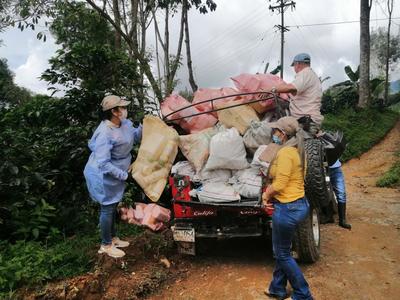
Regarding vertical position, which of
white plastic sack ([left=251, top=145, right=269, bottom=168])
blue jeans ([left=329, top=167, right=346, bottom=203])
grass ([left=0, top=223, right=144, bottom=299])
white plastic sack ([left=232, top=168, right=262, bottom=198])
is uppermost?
white plastic sack ([left=251, top=145, right=269, bottom=168])

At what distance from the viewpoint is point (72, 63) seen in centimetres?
650

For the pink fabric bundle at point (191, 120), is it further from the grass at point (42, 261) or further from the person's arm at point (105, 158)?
the grass at point (42, 261)

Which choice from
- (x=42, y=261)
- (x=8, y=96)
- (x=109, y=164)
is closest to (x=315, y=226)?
(x=109, y=164)

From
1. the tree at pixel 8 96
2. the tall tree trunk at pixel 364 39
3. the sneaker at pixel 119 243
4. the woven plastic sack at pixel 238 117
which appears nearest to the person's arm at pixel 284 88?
the woven plastic sack at pixel 238 117

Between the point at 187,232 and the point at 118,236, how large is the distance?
1.09 meters

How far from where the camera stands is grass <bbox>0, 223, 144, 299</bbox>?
3975 millimetres

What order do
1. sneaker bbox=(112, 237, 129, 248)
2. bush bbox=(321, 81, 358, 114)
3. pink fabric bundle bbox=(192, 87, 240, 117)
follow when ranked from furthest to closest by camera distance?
bush bbox=(321, 81, 358, 114) < pink fabric bundle bbox=(192, 87, 240, 117) < sneaker bbox=(112, 237, 129, 248)

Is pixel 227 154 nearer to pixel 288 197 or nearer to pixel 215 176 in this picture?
pixel 215 176

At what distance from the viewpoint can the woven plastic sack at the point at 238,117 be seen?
511 centimetres

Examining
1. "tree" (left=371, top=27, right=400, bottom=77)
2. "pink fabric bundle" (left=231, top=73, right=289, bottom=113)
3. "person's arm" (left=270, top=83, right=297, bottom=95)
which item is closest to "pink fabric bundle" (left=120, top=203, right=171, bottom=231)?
"pink fabric bundle" (left=231, top=73, right=289, bottom=113)

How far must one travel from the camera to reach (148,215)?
19.2 feet

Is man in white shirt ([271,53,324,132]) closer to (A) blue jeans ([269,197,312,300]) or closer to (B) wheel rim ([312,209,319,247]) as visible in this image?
(B) wheel rim ([312,209,319,247])

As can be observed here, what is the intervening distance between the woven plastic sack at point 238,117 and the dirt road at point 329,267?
5.25 feet

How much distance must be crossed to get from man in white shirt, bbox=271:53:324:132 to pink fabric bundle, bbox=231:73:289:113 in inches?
9.5
